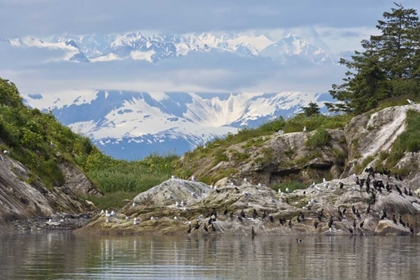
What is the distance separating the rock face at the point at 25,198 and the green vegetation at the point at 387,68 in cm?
2790

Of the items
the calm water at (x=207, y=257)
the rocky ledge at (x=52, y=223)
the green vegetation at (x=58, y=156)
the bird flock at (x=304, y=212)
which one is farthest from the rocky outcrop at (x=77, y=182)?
the calm water at (x=207, y=257)

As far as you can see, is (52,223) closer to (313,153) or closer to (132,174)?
(132,174)

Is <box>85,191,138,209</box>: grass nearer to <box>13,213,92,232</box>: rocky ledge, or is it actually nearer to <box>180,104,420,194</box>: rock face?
<box>13,213,92,232</box>: rocky ledge

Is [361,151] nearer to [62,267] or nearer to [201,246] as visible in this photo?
[201,246]

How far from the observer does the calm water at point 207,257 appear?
34469 mm

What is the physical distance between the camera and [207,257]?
132 feet

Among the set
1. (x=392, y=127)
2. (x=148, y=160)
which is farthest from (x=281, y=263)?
(x=148, y=160)

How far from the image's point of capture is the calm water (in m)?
34.5

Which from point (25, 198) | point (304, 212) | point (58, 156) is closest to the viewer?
point (304, 212)

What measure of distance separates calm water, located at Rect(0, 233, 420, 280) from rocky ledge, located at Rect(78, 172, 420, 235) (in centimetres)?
243

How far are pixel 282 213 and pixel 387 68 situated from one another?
47.3 meters

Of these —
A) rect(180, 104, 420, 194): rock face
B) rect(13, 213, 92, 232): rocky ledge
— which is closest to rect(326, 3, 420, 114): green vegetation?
rect(180, 104, 420, 194): rock face

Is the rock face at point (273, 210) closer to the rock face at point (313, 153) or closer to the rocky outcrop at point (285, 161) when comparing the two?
the rock face at point (313, 153)

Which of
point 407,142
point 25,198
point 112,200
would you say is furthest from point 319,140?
point 25,198
